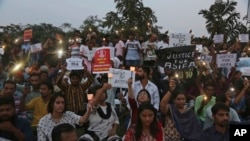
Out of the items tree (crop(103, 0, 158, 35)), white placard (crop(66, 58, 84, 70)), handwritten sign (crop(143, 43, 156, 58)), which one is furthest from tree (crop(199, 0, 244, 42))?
white placard (crop(66, 58, 84, 70))

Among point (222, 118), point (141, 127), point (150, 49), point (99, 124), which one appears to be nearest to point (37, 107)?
point (99, 124)

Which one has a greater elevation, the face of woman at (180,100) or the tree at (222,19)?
the tree at (222,19)

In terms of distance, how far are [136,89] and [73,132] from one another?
3017mm

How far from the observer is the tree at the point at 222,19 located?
25.1 m

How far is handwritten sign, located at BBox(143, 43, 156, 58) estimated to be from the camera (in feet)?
42.1

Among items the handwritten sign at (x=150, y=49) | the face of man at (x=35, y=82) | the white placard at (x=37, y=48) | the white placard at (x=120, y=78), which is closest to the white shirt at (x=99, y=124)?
the white placard at (x=120, y=78)

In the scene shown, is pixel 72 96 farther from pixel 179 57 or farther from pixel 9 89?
pixel 179 57

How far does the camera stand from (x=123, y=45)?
1304 cm

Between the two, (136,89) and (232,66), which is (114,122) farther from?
(232,66)

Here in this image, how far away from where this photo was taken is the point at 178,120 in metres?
5.89

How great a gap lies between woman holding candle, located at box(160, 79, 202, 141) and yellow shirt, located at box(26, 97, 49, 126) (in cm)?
174

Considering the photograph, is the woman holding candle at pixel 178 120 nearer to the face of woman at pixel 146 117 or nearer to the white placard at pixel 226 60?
the face of woman at pixel 146 117

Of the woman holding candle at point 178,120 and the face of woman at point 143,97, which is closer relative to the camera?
the woman holding candle at point 178,120

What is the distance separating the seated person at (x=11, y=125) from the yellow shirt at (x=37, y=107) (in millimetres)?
1600
